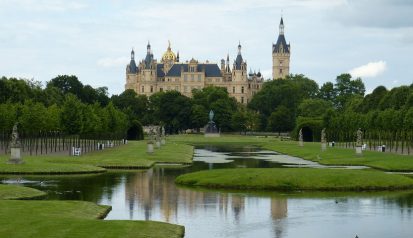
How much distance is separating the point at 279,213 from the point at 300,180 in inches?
463

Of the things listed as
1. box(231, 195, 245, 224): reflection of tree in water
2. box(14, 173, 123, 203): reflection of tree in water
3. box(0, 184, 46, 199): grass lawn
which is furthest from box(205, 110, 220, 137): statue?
box(0, 184, 46, 199): grass lawn

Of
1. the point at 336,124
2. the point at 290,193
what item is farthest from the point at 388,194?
the point at 336,124

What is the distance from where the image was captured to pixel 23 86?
12388 centimetres

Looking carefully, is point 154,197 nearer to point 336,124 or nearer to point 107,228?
point 107,228

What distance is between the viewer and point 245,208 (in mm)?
36406

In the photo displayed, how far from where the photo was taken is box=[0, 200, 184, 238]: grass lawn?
27.2 m

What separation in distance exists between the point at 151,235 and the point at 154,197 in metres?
12.8

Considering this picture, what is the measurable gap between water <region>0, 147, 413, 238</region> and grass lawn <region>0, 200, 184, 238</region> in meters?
1.24

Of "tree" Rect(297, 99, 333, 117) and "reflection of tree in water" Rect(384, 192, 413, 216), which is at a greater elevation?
"tree" Rect(297, 99, 333, 117)

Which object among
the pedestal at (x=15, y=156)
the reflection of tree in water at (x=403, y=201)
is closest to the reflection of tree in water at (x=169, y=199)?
the reflection of tree in water at (x=403, y=201)

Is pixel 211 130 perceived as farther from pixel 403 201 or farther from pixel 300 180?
pixel 403 201

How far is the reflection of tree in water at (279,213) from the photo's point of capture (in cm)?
3044

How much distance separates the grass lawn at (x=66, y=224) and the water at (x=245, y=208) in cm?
124

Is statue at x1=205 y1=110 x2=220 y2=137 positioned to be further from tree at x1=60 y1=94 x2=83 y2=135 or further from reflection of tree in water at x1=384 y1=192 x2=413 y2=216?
reflection of tree in water at x1=384 y1=192 x2=413 y2=216
